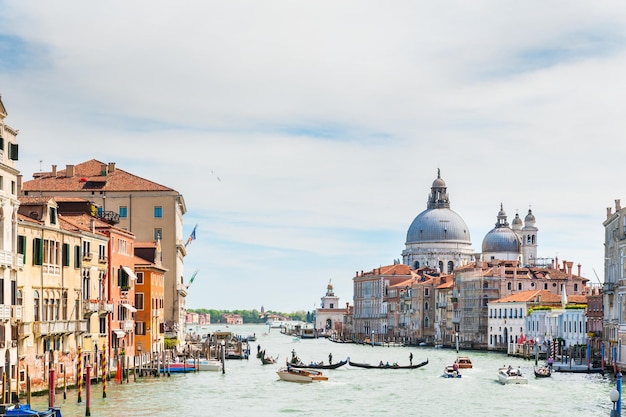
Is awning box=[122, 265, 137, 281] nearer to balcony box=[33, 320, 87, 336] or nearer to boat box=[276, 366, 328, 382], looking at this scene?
balcony box=[33, 320, 87, 336]

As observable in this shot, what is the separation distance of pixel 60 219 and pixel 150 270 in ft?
37.3

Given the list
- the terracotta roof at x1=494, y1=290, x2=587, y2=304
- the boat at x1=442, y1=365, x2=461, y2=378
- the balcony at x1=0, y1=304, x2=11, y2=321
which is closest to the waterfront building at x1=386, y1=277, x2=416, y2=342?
the terracotta roof at x1=494, y1=290, x2=587, y2=304

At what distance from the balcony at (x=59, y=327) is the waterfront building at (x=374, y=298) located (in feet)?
306

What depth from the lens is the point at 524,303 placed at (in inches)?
3287

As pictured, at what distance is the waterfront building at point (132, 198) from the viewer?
181 ft

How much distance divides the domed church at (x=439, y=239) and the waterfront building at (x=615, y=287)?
81.3 metres

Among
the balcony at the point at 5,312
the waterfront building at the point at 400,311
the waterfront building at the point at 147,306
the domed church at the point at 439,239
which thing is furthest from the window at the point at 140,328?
the domed church at the point at 439,239

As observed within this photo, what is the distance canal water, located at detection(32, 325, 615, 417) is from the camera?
3328 cm

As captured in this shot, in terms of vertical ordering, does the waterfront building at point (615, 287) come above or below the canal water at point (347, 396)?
above

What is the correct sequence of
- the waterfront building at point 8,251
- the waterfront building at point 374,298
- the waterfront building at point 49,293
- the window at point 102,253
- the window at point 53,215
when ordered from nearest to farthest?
1. the waterfront building at point 8,251
2. the waterfront building at point 49,293
3. the window at point 53,215
4. the window at point 102,253
5. the waterfront building at point 374,298

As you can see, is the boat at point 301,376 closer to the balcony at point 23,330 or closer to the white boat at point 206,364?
the white boat at point 206,364

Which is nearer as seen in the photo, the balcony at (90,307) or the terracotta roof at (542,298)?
the balcony at (90,307)

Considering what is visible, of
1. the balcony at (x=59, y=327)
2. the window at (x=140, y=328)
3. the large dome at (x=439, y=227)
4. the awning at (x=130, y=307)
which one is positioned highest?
the large dome at (x=439, y=227)

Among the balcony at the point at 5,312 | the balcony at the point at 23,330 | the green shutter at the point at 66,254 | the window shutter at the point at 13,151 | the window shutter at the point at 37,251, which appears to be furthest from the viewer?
the green shutter at the point at 66,254
